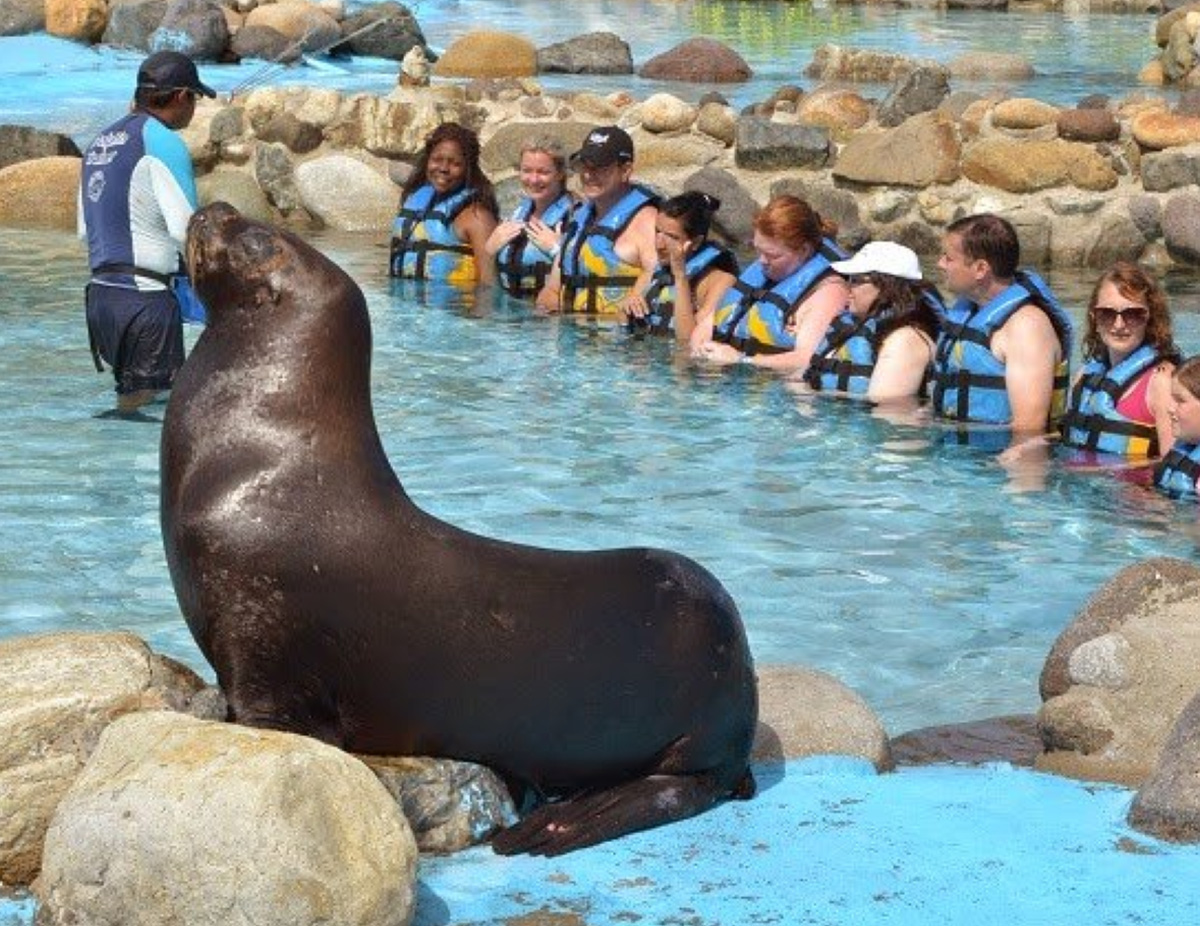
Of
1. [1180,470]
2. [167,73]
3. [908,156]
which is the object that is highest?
[167,73]

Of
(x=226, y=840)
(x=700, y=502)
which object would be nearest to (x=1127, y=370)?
(x=700, y=502)

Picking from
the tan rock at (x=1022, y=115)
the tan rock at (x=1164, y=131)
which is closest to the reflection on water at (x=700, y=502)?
the tan rock at (x=1164, y=131)

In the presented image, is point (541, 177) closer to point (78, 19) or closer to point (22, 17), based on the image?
point (78, 19)

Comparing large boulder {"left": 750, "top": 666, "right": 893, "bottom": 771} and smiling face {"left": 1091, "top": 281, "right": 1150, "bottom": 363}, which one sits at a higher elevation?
smiling face {"left": 1091, "top": 281, "right": 1150, "bottom": 363}

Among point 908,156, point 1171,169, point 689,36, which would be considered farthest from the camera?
point 689,36

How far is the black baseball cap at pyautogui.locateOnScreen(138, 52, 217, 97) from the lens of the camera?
30.1 ft

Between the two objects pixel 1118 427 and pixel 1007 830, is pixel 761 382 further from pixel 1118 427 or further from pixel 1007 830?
pixel 1007 830

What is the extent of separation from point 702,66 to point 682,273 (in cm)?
1251

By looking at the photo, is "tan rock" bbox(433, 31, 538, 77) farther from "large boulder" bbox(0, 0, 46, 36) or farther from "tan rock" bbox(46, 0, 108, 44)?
"large boulder" bbox(0, 0, 46, 36)

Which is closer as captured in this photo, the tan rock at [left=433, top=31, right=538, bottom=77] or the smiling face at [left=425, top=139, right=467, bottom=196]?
the smiling face at [left=425, top=139, right=467, bottom=196]

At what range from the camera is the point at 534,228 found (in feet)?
46.1

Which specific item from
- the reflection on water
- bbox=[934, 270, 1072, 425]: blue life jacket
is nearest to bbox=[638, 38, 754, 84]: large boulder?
the reflection on water

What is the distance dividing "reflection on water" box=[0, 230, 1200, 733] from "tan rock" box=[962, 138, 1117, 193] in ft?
8.88

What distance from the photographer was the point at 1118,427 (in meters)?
9.91
